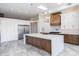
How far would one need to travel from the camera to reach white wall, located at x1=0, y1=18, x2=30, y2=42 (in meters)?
7.23

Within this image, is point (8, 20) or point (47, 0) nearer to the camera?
point (47, 0)

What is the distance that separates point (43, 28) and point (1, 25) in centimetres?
383

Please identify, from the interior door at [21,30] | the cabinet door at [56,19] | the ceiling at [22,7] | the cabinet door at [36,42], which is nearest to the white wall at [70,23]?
the cabinet door at [56,19]

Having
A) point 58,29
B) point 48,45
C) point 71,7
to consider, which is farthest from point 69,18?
point 48,45

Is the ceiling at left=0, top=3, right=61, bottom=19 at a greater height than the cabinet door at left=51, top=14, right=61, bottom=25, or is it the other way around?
the ceiling at left=0, top=3, right=61, bottom=19

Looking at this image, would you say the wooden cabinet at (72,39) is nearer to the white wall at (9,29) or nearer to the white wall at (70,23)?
the white wall at (70,23)

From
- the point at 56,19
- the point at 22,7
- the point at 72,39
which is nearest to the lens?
the point at 72,39

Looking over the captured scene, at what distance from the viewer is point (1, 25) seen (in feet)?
23.4

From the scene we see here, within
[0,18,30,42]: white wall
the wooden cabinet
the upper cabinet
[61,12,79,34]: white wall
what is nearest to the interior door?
[0,18,30,42]: white wall

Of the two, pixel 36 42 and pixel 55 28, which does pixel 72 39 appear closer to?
pixel 55 28

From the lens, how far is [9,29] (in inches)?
305

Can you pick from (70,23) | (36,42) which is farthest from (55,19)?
(36,42)

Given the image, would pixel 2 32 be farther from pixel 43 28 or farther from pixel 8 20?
pixel 43 28

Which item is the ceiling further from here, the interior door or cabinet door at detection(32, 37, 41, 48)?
cabinet door at detection(32, 37, 41, 48)
